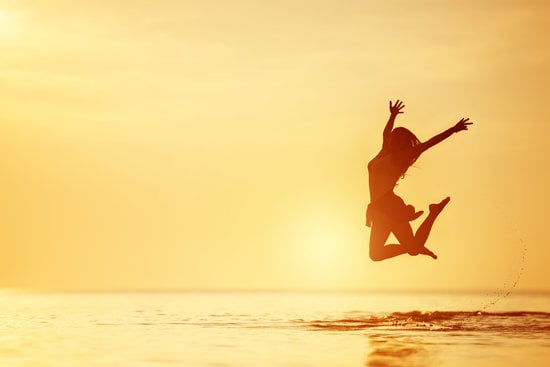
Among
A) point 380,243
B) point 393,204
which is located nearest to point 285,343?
point 380,243

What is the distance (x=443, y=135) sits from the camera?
26359 millimetres

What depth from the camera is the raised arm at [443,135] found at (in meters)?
25.6

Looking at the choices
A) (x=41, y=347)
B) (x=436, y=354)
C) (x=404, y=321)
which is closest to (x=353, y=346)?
(x=436, y=354)

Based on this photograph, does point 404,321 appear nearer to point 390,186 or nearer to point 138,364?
point 390,186

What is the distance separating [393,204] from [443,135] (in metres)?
2.91

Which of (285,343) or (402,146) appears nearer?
(285,343)

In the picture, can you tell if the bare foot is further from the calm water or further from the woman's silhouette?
the calm water

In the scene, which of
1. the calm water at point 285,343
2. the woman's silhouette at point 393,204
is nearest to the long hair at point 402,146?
the woman's silhouette at point 393,204

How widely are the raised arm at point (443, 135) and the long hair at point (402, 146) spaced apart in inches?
13.4

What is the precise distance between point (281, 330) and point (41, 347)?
9349mm

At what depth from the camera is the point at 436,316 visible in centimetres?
4128

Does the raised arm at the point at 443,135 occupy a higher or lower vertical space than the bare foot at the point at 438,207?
higher

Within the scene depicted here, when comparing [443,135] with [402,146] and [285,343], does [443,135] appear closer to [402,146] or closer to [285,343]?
[402,146]

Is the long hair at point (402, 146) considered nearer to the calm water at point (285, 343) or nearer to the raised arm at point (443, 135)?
the raised arm at point (443, 135)
